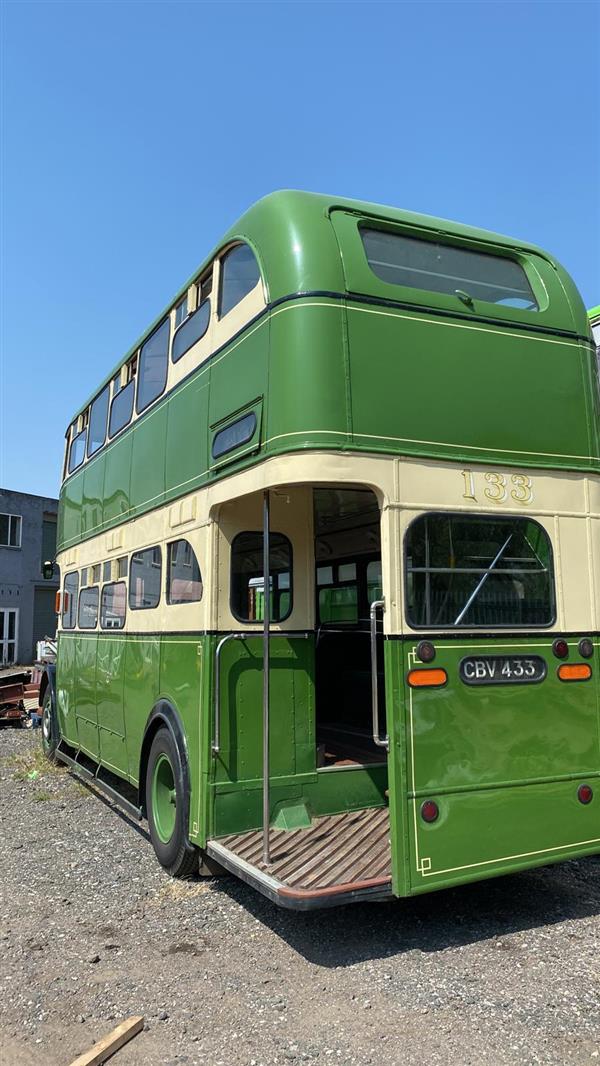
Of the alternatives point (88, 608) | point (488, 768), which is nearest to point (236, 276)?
point (488, 768)

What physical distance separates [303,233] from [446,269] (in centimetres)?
105

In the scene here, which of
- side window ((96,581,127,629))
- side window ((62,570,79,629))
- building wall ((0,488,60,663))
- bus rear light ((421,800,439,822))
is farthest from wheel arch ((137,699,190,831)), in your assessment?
building wall ((0,488,60,663))

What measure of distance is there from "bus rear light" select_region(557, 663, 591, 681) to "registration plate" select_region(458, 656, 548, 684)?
0.41 ft

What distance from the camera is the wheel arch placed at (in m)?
5.17

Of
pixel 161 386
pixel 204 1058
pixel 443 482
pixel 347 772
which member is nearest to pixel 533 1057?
pixel 204 1058

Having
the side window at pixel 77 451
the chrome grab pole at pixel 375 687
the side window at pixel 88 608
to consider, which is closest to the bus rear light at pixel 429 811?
the chrome grab pole at pixel 375 687

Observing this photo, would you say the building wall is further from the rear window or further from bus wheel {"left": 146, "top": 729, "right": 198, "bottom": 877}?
the rear window

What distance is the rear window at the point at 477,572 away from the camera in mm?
4254

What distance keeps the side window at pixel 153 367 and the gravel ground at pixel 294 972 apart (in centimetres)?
400

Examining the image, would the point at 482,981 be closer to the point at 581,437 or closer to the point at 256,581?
the point at 256,581

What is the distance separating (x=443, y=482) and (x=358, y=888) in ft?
7.42

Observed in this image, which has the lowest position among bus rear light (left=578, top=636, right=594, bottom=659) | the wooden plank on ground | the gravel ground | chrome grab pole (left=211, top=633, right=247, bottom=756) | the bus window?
the gravel ground

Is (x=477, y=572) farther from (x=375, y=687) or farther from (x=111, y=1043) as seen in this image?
(x=111, y=1043)

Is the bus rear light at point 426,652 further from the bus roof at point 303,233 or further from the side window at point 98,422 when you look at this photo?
the side window at point 98,422
